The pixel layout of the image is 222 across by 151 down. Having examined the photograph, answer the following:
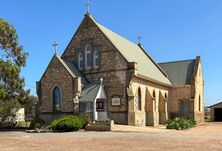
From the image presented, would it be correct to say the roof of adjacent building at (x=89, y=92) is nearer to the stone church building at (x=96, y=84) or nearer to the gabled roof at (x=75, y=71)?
the stone church building at (x=96, y=84)

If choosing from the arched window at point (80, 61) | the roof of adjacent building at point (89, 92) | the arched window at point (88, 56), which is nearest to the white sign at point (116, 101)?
the roof of adjacent building at point (89, 92)

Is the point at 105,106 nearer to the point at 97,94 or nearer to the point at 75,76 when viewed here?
the point at 97,94

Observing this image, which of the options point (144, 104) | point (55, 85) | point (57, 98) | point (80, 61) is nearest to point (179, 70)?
point (144, 104)

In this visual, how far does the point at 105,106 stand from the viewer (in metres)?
36.5

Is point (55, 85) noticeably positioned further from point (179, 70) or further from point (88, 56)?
point (179, 70)

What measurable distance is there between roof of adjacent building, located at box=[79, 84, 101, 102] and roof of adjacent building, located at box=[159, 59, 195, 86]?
1841cm

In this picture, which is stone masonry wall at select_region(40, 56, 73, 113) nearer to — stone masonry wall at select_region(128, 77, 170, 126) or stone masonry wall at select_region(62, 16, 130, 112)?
stone masonry wall at select_region(62, 16, 130, 112)

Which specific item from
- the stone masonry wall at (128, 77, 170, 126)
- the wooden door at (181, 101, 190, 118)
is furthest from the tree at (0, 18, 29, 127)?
the wooden door at (181, 101, 190, 118)

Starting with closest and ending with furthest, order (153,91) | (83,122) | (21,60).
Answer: (83,122), (21,60), (153,91)

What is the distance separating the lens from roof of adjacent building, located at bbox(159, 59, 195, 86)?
51.0 m

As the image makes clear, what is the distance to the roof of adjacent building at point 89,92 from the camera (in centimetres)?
3475

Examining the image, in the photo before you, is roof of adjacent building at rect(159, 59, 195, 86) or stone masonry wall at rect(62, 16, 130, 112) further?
roof of adjacent building at rect(159, 59, 195, 86)

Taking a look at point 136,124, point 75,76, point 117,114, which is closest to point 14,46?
point 75,76

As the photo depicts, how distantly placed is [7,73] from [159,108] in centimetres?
2068
